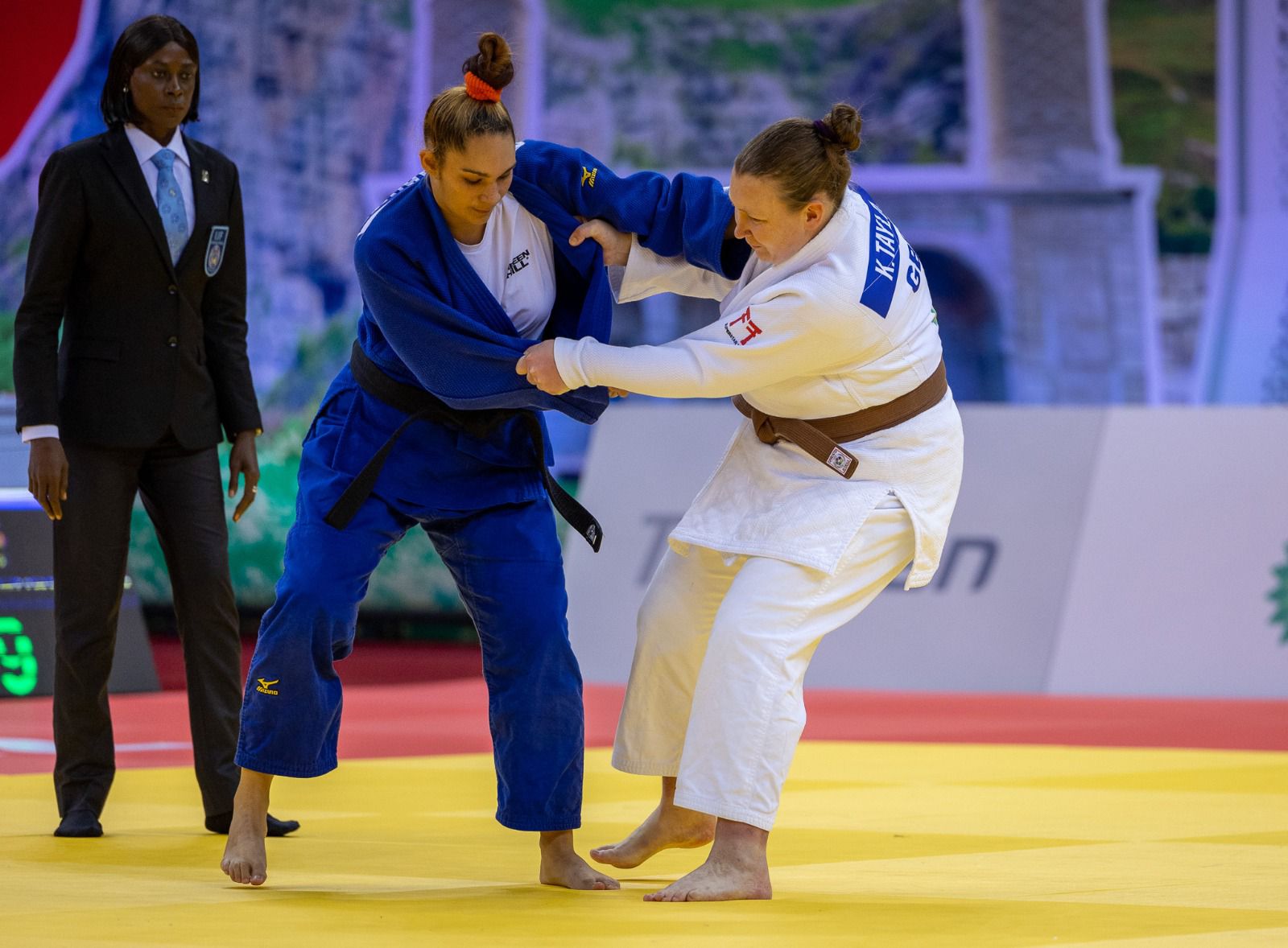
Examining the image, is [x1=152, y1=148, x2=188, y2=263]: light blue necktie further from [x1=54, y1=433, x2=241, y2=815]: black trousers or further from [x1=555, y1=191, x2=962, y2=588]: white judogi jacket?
[x1=555, y1=191, x2=962, y2=588]: white judogi jacket

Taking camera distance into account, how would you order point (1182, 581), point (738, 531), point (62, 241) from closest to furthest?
point (738, 531) → point (62, 241) → point (1182, 581)

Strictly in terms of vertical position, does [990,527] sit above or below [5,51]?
below

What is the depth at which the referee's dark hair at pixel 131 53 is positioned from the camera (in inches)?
143

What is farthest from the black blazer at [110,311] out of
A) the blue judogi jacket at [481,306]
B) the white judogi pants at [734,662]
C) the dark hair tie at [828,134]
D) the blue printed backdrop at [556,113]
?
the blue printed backdrop at [556,113]

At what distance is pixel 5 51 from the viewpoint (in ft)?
33.7

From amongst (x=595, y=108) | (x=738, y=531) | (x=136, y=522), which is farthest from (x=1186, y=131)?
(x=738, y=531)

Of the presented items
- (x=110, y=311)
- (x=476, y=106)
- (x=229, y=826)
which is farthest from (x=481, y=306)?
(x=229, y=826)

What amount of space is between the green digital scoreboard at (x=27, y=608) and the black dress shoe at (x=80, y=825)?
10.3ft

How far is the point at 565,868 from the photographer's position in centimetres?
299

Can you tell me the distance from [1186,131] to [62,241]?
757 cm

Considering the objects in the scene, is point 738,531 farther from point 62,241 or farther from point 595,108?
point 595,108

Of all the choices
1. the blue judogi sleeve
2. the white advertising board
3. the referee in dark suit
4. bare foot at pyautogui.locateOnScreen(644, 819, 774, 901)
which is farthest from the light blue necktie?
the white advertising board

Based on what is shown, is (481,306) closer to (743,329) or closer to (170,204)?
(743,329)

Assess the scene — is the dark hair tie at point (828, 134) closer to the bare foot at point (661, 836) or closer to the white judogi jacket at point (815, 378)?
the white judogi jacket at point (815, 378)
